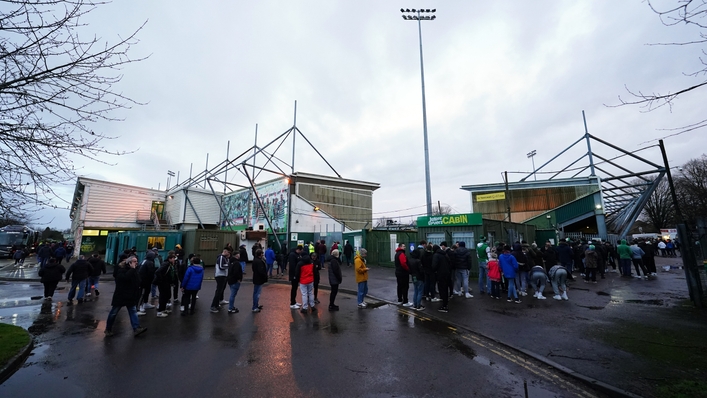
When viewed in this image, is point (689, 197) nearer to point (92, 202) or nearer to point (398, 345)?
point (398, 345)

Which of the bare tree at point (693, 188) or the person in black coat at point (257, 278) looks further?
the bare tree at point (693, 188)

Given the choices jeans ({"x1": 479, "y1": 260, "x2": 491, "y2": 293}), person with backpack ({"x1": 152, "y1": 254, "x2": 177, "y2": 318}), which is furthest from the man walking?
person with backpack ({"x1": 152, "y1": 254, "x2": 177, "y2": 318})

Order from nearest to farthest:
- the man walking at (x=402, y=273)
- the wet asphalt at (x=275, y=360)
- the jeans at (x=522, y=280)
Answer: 1. the wet asphalt at (x=275, y=360)
2. the man walking at (x=402, y=273)
3. the jeans at (x=522, y=280)

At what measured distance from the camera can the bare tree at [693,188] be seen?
31594 mm

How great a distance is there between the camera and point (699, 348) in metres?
5.46

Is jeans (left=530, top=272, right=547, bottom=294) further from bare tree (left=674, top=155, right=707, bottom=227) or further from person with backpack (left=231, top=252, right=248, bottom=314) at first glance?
bare tree (left=674, top=155, right=707, bottom=227)

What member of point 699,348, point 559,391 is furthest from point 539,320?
point 559,391

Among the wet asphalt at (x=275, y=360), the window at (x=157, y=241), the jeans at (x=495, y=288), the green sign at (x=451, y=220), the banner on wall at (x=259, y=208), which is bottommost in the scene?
the wet asphalt at (x=275, y=360)

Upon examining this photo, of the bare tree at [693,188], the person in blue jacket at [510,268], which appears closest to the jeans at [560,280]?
the person in blue jacket at [510,268]

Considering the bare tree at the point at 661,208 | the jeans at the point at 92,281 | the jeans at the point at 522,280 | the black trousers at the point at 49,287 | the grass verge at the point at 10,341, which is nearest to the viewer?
the grass verge at the point at 10,341

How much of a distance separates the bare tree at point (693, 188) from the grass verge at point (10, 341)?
47284 mm

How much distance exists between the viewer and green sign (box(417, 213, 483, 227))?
14539mm

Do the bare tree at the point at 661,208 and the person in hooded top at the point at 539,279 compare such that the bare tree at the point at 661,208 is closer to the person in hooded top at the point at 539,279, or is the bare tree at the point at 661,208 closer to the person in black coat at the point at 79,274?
the person in hooded top at the point at 539,279

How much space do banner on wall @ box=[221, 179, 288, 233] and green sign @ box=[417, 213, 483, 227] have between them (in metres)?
17.0
